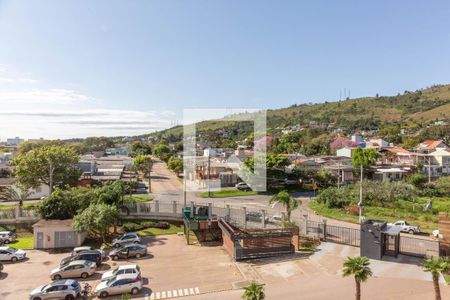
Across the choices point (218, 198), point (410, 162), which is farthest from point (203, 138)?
point (218, 198)

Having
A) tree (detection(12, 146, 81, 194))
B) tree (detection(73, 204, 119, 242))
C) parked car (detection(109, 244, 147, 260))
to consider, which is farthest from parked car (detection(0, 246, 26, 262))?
tree (detection(12, 146, 81, 194))

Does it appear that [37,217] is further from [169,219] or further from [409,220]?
[409,220]

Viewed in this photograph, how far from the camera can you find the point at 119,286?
18.3 m

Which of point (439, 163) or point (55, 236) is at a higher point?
point (439, 163)

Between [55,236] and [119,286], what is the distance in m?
12.1

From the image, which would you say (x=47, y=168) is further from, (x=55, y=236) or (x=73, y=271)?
(x=73, y=271)

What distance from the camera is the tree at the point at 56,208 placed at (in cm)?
3003

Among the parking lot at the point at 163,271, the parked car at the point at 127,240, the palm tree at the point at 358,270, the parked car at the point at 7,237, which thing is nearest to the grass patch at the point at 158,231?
the parked car at the point at 127,240

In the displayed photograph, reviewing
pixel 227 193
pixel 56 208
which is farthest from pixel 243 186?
pixel 56 208

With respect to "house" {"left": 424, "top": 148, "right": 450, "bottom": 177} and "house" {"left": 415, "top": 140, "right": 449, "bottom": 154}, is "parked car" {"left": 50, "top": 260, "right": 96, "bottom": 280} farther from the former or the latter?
"house" {"left": 415, "top": 140, "right": 449, "bottom": 154}

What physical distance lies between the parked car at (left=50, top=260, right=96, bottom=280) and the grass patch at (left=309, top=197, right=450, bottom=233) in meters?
22.8

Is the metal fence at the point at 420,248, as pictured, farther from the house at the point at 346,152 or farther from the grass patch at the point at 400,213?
the house at the point at 346,152

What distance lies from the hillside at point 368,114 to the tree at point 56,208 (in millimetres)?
92528

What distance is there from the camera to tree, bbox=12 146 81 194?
136ft
